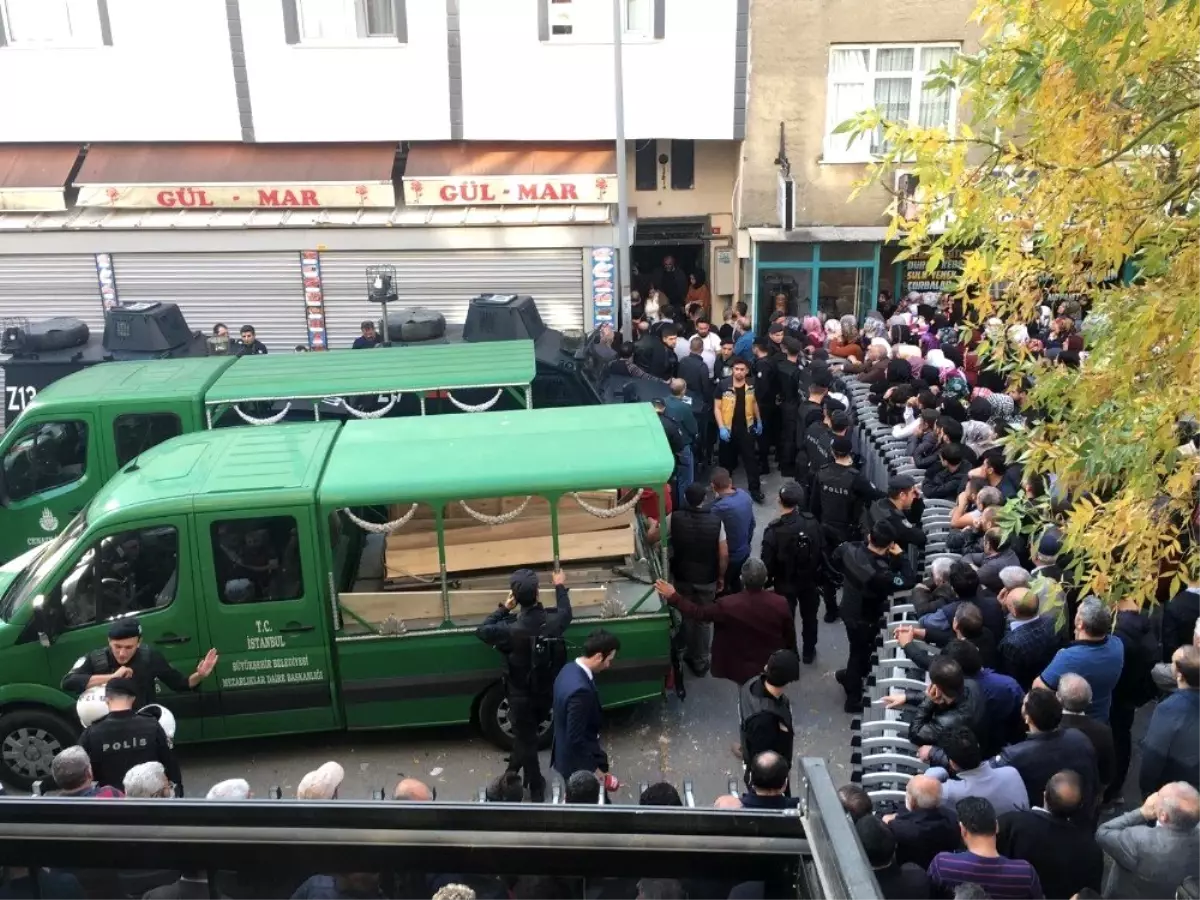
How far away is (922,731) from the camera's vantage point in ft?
18.7

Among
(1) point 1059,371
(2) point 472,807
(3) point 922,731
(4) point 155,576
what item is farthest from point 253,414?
(2) point 472,807

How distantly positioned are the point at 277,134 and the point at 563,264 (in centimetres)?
511

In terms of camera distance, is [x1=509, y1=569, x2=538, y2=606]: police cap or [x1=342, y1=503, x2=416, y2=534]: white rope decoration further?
[x1=342, y1=503, x2=416, y2=534]: white rope decoration

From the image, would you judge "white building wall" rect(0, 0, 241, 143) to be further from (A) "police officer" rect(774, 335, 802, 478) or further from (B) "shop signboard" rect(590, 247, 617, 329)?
(A) "police officer" rect(774, 335, 802, 478)

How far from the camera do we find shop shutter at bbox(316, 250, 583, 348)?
17.0 metres

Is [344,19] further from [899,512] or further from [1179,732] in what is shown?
[1179,732]

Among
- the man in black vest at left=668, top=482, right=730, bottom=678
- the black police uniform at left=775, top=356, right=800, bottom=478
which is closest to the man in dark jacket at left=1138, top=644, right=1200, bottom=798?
the man in black vest at left=668, top=482, right=730, bottom=678

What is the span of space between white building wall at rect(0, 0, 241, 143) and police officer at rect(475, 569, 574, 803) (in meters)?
13.2

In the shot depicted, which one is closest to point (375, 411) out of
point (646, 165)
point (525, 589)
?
point (525, 589)

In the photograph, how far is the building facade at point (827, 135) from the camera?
53.1 ft

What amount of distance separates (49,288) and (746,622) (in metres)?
14.5

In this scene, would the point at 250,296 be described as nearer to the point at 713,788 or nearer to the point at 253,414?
the point at 253,414

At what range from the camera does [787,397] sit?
12266mm

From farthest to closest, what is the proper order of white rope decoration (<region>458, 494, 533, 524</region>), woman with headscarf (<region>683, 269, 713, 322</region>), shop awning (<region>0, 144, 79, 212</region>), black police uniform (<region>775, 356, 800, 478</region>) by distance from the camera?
woman with headscarf (<region>683, 269, 713, 322</region>) → shop awning (<region>0, 144, 79, 212</region>) → black police uniform (<region>775, 356, 800, 478</region>) → white rope decoration (<region>458, 494, 533, 524</region>)
